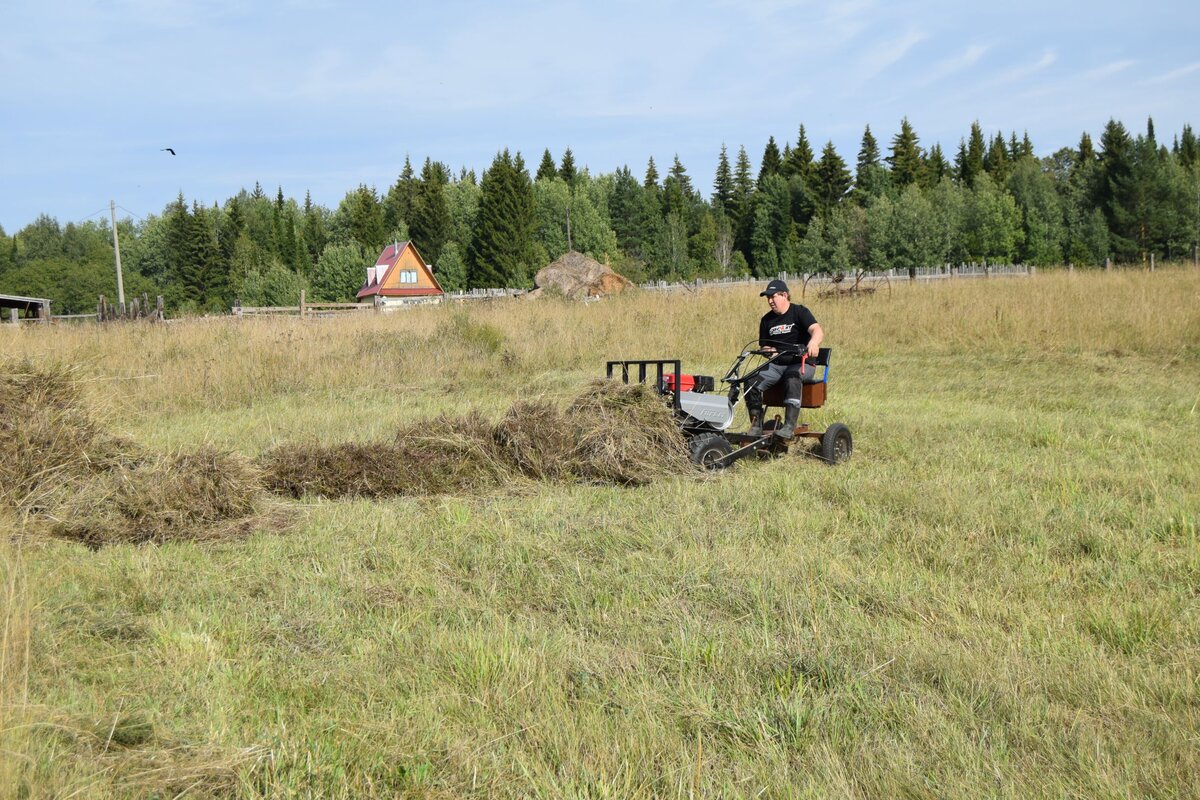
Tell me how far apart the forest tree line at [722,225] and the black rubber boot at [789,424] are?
33219mm

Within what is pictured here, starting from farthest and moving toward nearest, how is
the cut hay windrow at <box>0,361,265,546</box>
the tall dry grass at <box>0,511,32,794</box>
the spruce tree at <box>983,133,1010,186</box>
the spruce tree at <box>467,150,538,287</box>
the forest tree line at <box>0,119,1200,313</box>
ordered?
the spruce tree at <box>983,133,1010,186</box>
the spruce tree at <box>467,150,538,287</box>
the forest tree line at <box>0,119,1200,313</box>
the cut hay windrow at <box>0,361,265,546</box>
the tall dry grass at <box>0,511,32,794</box>

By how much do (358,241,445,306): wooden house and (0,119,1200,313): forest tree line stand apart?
165 inches

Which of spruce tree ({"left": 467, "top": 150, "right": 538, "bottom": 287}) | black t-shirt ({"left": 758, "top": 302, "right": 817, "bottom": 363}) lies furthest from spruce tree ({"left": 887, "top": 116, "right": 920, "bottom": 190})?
black t-shirt ({"left": 758, "top": 302, "right": 817, "bottom": 363})

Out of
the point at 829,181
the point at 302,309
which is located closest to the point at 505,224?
the point at 829,181

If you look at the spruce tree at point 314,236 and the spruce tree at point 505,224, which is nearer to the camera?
the spruce tree at point 505,224

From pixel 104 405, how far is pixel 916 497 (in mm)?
6624

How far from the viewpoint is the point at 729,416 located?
26.1 feet

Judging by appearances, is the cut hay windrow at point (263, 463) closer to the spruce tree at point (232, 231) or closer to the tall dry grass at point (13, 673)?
the tall dry grass at point (13, 673)

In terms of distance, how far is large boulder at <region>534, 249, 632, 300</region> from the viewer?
34.5 m

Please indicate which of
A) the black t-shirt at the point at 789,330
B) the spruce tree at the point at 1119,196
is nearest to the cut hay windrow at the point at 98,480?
the black t-shirt at the point at 789,330

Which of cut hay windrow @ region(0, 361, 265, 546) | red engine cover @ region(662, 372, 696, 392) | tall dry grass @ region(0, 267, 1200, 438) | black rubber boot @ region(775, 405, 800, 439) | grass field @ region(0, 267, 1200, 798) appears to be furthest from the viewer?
tall dry grass @ region(0, 267, 1200, 438)

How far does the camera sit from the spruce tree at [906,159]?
228 ft

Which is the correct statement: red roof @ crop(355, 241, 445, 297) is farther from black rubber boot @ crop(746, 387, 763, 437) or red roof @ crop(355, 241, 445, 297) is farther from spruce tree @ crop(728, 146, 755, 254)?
black rubber boot @ crop(746, 387, 763, 437)

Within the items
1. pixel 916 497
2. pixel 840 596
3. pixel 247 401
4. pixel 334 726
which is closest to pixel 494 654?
pixel 334 726
